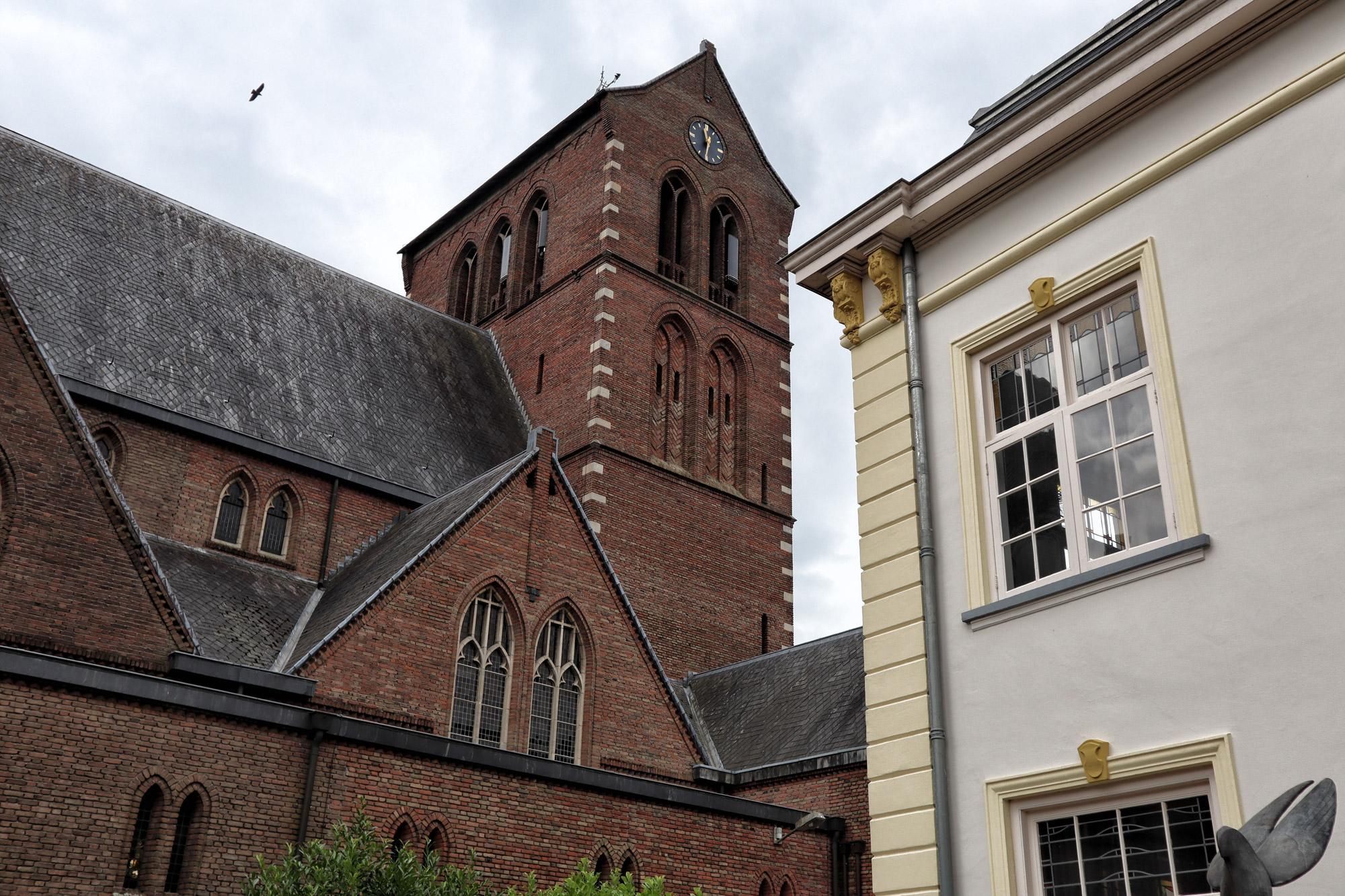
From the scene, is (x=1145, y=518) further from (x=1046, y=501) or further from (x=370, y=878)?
(x=370, y=878)

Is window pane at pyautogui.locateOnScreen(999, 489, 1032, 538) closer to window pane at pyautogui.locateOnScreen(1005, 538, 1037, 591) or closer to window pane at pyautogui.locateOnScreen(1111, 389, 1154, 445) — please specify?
window pane at pyautogui.locateOnScreen(1005, 538, 1037, 591)

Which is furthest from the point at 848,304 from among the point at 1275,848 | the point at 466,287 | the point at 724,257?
the point at 466,287

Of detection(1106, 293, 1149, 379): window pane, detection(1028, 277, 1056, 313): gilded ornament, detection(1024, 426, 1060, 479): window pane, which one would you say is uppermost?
detection(1028, 277, 1056, 313): gilded ornament

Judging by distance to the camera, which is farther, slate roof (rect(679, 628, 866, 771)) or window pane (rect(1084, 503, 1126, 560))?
slate roof (rect(679, 628, 866, 771))

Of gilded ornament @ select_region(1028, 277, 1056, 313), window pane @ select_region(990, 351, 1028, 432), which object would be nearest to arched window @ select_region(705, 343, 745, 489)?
window pane @ select_region(990, 351, 1028, 432)

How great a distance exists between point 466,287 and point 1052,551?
30.0 m

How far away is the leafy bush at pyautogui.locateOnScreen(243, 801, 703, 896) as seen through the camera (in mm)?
10602

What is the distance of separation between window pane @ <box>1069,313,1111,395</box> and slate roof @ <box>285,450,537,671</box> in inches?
476

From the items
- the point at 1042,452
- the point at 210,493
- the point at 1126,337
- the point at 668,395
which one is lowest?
the point at 1042,452

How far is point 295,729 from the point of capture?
14.1m

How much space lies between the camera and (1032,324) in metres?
→ 9.05

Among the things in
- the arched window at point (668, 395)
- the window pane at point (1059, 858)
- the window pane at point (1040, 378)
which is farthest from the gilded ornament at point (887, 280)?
the arched window at point (668, 395)

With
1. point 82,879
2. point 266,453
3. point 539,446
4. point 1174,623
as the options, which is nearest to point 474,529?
point 539,446

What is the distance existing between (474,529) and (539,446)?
6.98ft
